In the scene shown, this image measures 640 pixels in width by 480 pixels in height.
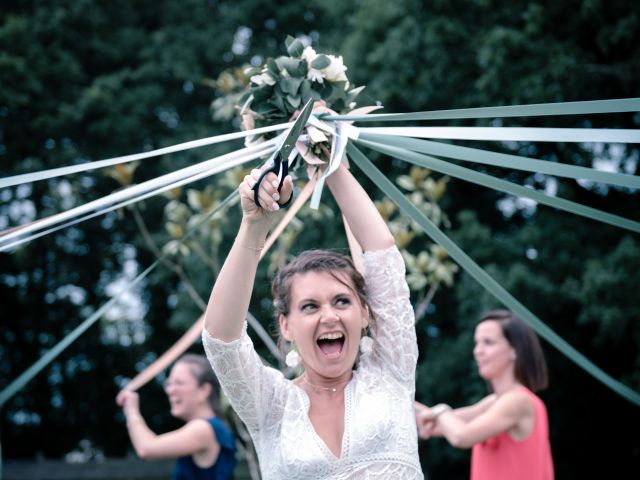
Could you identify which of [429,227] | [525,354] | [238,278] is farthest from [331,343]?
[525,354]

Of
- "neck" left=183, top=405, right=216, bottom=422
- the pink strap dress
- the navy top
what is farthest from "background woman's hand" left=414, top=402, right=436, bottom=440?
"neck" left=183, top=405, right=216, bottom=422

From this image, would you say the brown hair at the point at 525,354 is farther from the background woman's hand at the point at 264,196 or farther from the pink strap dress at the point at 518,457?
the background woman's hand at the point at 264,196

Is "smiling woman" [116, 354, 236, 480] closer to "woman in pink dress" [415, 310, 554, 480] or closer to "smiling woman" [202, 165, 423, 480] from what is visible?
"woman in pink dress" [415, 310, 554, 480]

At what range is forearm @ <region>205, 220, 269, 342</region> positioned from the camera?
2176mm

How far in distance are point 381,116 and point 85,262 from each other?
42.5 feet

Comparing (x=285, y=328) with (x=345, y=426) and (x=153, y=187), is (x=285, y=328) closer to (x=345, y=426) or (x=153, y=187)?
(x=345, y=426)

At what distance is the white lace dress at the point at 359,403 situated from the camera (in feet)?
7.43

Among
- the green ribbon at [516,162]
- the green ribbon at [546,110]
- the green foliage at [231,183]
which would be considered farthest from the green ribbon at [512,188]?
the green foliage at [231,183]

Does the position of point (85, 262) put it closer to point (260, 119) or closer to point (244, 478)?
point (244, 478)

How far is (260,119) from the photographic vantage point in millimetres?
2736

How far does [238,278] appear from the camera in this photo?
2188mm

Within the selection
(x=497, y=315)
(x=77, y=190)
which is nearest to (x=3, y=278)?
(x=77, y=190)

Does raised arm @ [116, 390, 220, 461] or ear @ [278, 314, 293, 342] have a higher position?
raised arm @ [116, 390, 220, 461]

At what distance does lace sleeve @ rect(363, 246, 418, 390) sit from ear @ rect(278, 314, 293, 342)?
0.25m
